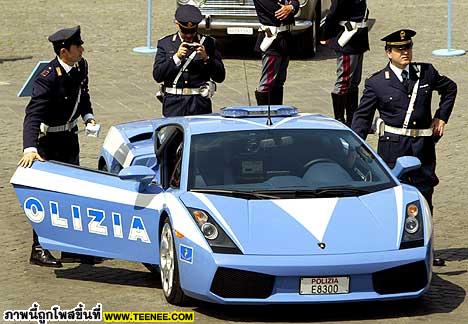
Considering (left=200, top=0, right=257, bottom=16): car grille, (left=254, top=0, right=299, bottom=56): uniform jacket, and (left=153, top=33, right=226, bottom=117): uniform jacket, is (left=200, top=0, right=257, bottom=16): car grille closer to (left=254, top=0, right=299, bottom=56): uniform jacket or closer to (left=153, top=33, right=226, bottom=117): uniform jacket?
(left=254, top=0, right=299, bottom=56): uniform jacket

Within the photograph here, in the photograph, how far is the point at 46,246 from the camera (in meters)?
10.5

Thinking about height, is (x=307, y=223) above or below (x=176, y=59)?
below

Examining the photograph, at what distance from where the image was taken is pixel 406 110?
Result: 11125mm

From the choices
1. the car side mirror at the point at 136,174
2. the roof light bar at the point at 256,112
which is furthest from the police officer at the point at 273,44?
the car side mirror at the point at 136,174

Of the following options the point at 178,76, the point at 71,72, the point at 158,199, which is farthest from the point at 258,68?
the point at 158,199

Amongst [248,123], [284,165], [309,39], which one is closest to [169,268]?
[284,165]

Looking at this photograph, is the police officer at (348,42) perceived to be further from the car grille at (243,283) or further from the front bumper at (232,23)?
the car grille at (243,283)

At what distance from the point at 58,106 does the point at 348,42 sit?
219 inches

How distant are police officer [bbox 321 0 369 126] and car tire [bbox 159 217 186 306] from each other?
21.4 ft

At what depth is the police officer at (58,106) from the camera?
1102cm

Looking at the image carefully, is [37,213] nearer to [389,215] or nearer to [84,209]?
[84,209]

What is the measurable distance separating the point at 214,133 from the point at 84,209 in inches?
44.3

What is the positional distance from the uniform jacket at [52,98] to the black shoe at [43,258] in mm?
846

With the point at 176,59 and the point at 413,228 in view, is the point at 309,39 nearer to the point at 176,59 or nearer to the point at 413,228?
the point at 176,59
